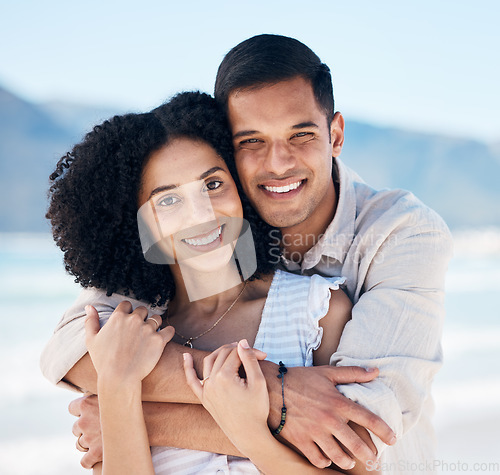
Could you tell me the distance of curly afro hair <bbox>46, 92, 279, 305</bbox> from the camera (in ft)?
8.05

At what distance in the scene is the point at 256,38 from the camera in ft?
8.52

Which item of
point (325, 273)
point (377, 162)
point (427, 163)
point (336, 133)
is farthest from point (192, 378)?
point (377, 162)

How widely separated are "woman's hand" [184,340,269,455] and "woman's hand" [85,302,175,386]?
22cm

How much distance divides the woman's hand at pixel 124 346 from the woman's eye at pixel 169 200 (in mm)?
466

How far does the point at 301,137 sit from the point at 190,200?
24.4 inches

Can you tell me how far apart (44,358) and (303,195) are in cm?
127

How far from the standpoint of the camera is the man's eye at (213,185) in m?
2.37

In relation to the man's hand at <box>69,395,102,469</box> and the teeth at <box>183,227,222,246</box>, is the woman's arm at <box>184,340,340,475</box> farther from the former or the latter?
the teeth at <box>183,227,222,246</box>

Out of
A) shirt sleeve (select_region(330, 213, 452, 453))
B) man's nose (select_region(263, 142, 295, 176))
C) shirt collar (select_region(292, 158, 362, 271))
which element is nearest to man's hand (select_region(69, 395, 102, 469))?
shirt sleeve (select_region(330, 213, 452, 453))

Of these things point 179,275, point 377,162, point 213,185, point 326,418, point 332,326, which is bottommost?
point 377,162

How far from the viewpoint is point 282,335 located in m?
2.21

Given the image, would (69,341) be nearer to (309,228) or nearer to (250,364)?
(250,364)

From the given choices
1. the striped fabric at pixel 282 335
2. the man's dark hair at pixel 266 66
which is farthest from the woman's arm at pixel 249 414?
the man's dark hair at pixel 266 66

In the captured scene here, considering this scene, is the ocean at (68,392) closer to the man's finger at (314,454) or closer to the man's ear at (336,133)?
the man's finger at (314,454)
